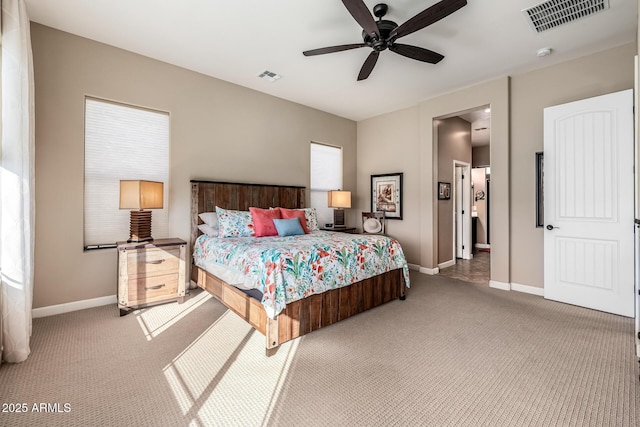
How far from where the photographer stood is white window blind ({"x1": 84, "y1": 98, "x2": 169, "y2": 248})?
3.21 m

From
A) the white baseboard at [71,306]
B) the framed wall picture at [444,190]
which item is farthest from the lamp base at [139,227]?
the framed wall picture at [444,190]

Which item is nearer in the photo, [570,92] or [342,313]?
[342,313]

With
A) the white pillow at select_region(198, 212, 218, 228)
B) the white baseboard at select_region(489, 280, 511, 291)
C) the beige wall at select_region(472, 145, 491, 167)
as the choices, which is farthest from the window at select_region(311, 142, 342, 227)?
the beige wall at select_region(472, 145, 491, 167)

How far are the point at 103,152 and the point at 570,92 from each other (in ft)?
18.6

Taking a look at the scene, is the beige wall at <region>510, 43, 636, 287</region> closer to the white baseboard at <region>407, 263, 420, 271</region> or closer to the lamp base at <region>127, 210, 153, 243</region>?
the white baseboard at <region>407, 263, 420, 271</region>

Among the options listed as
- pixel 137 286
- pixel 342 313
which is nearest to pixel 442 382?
pixel 342 313

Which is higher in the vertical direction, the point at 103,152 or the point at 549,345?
the point at 103,152

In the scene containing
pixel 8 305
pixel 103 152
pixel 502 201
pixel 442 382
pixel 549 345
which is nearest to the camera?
pixel 442 382

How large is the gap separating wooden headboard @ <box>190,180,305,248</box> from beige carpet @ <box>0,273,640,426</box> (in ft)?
4.73

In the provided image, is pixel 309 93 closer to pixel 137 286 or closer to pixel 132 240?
pixel 132 240

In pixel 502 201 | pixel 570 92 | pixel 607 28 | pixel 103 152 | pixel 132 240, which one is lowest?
pixel 132 240

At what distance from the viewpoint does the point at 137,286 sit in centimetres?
302

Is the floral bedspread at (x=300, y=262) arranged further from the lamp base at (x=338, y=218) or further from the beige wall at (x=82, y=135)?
the lamp base at (x=338, y=218)

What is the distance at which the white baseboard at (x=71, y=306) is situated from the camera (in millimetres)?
2908
